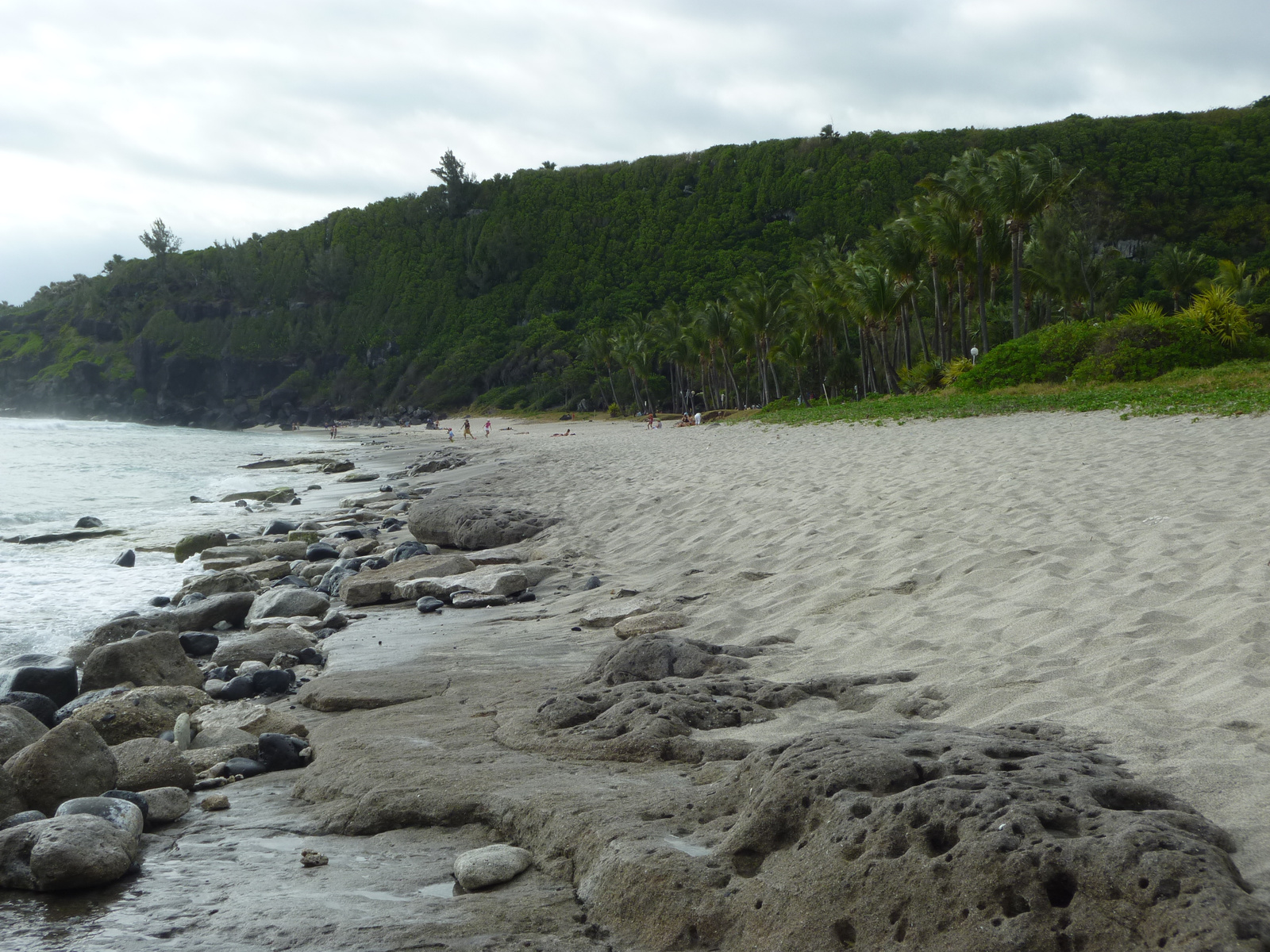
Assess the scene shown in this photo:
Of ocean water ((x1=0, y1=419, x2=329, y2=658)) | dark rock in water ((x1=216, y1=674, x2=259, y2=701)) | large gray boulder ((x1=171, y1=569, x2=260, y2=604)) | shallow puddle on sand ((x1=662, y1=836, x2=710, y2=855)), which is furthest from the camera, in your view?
large gray boulder ((x1=171, y1=569, x2=260, y2=604))

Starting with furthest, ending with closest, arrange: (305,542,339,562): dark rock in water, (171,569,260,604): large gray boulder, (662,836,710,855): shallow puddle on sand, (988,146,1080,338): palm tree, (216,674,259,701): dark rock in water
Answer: (988,146,1080,338): palm tree, (305,542,339,562): dark rock in water, (171,569,260,604): large gray boulder, (216,674,259,701): dark rock in water, (662,836,710,855): shallow puddle on sand

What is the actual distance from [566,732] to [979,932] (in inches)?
90.3

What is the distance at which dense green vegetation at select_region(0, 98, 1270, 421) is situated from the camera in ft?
159

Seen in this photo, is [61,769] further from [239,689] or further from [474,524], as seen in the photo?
[474,524]

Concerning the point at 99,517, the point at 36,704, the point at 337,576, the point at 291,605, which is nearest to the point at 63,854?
the point at 36,704

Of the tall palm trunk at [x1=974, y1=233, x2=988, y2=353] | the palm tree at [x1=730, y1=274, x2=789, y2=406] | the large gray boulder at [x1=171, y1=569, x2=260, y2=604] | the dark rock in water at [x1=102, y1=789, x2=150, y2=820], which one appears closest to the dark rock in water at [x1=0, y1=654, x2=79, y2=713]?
the dark rock in water at [x1=102, y1=789, x2=150, y2=820]

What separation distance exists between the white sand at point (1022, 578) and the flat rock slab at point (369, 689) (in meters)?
1.23

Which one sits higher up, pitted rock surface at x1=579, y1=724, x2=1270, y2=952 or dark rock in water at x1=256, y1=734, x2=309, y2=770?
pitted rock surface at x1=579, y1=724, x2=1270, y2=952

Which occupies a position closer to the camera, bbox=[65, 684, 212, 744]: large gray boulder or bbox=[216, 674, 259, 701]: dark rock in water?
bbox=[65, 684, 212, 744]: large gray boulder

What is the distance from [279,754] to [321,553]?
25.2 ft

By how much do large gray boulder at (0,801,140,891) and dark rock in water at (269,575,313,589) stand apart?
222 inches

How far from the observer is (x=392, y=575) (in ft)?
28.3

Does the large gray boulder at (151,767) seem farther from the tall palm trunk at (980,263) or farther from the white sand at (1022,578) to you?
the tall palm trunk at (980,263)

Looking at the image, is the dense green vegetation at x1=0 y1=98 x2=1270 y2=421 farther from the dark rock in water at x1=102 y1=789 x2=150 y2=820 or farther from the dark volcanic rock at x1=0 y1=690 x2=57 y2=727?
the dark rock in water at x1=102 y1=789 x2=150 y2=820
